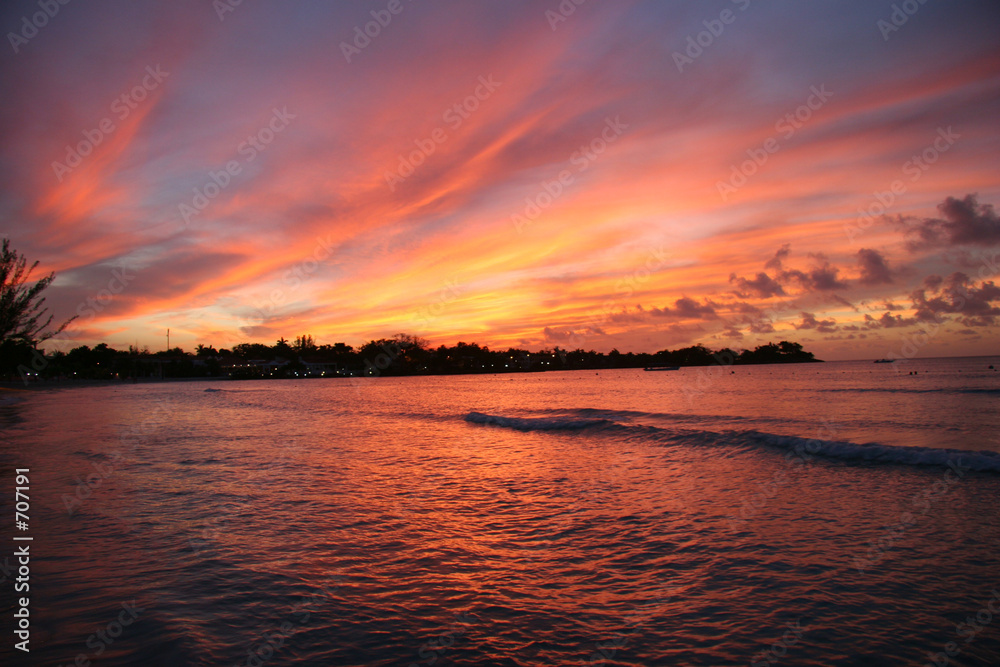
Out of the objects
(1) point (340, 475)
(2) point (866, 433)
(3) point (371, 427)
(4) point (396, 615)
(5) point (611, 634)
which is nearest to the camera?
(5) point (611, 634)

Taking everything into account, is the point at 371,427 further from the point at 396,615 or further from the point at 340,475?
the point at 396,615

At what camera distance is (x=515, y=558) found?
23.9 feet

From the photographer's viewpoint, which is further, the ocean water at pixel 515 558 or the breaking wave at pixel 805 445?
the breaking wave at pixel 805 445

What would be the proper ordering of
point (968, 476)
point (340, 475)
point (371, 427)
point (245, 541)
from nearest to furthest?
point (245, 541)
point (968, 476)
point (340, 475)
point (371, 427)

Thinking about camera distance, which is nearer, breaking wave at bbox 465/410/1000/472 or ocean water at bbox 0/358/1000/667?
ocean water at bbox 0/358/1000/667

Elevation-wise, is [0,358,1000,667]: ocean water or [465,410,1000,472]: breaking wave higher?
[0,358,1000,667]: ocean water

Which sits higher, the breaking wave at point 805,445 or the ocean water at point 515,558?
the ocean water at point 515,558

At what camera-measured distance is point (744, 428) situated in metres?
22.4

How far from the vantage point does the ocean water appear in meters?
4.89

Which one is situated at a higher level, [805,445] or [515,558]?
[515,558]

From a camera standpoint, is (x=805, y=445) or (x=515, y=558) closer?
(x=515, y=558)

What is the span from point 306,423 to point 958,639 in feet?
97.5

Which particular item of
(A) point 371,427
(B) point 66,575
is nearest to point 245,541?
(B) point 66,575

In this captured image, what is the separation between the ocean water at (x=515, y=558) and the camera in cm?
489
